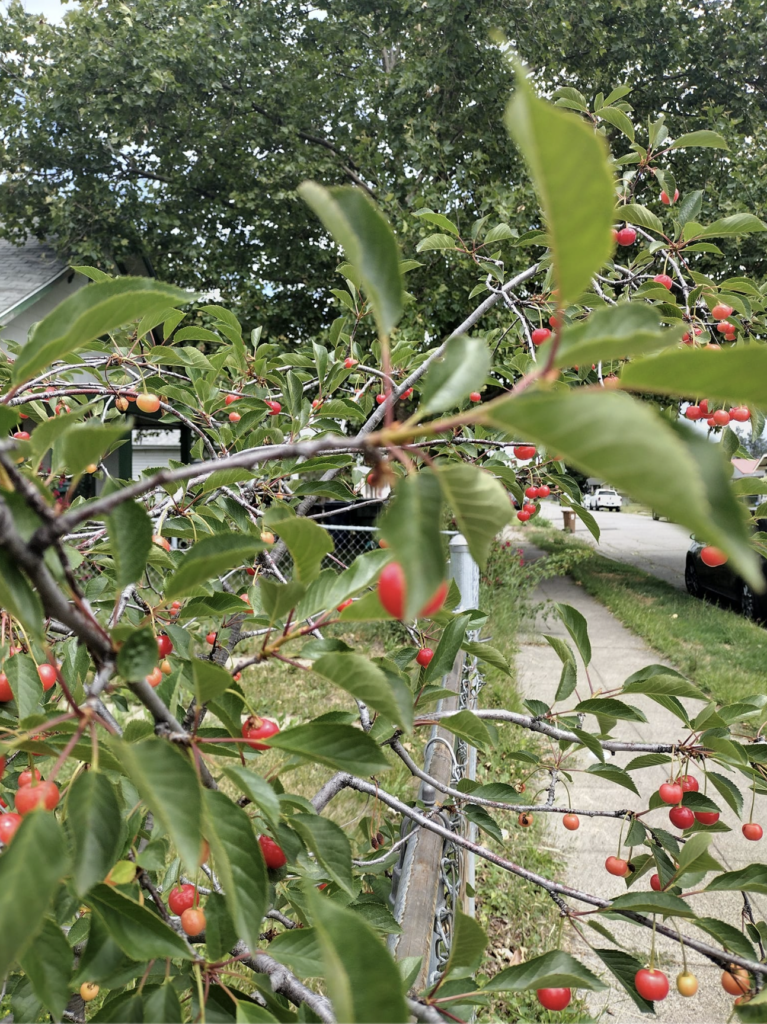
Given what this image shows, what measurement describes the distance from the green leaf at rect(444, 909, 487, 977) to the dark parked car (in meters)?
7.70

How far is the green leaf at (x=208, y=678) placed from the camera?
67 centimetres

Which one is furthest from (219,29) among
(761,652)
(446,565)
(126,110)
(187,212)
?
(446,565)

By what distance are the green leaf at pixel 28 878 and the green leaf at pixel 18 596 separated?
17cm

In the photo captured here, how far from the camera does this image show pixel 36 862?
1.69ft

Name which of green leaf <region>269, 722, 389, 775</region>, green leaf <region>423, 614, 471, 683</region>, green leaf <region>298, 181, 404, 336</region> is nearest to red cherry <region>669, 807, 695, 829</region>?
green leaf <region>423, 614, 471, 683</region>

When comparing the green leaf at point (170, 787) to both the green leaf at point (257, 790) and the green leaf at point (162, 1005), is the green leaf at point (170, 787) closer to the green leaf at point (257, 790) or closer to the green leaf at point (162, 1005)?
the green leaf at point (257, 790)

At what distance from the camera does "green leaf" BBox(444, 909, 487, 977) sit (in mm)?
925

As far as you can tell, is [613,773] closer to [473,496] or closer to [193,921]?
[193,921]

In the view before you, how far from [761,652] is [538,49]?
8.63 m

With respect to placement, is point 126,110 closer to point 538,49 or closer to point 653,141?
point 538,49

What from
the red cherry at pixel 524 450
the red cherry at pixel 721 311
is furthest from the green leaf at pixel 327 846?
the red cherry at pixel 721 311

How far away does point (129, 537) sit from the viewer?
0.67 metres

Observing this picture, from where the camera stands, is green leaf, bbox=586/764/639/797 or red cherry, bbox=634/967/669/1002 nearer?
red cherry, bbox=634/967/669/1002

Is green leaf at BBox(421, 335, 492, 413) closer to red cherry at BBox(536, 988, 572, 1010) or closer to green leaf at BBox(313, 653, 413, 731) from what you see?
green leaf at BBox(313, 653, 413, 731)
